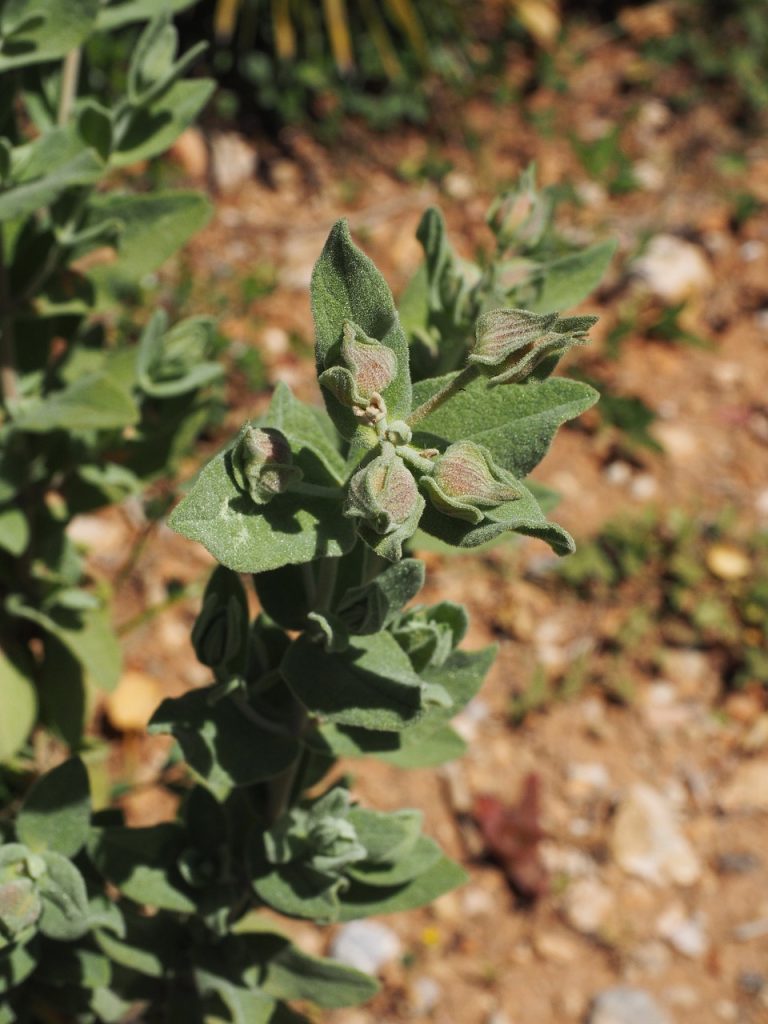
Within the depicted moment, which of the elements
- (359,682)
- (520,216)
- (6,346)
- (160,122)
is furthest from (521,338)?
(6,346)

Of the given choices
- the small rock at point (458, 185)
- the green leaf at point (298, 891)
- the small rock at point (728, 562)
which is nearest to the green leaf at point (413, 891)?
the green leaf at point (298, 891)

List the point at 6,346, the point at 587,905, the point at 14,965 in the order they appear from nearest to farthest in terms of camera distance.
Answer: the point at 14,965
the point at 6,346
the point at 587,905

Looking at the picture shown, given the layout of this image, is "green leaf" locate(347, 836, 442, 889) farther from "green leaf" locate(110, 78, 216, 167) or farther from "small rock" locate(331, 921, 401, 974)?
"green leaf" locate(110, 78, 216, 167)

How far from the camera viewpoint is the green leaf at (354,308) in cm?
138

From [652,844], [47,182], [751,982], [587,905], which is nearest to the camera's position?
[47,182]

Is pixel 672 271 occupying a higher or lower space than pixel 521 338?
lower

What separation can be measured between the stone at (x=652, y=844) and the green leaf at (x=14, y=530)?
2038 mm

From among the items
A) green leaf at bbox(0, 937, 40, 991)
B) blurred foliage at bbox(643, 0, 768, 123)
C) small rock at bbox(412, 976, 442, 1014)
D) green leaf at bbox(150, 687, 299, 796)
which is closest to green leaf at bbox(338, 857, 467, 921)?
green leaf at bbox(150, 687, 299, 796)

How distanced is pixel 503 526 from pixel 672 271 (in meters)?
3.96

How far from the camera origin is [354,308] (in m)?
1.40

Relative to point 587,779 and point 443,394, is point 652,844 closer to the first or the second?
point 587,779

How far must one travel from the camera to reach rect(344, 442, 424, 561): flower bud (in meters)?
1.26

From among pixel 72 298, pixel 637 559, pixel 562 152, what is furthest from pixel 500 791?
pixel 562 152

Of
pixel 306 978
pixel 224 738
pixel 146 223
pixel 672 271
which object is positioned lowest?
pixel 672 271
